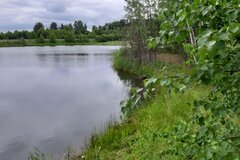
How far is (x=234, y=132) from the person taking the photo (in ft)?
5.69

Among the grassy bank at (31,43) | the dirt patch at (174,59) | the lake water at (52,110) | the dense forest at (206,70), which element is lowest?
the lake water at (52,110)

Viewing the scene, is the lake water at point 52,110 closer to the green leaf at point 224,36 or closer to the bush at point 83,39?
the green leaf at point 224,36

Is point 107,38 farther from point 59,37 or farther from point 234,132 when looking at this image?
point 234,132

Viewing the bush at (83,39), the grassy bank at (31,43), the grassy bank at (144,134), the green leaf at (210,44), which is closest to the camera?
the green leaf at (210,44)

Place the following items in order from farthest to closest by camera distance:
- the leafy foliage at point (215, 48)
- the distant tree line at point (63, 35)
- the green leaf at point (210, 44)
Result: the distant tree line at point (63, 35)
the leafy foliage at point (215, 48)
the green leaf at point (210, 44)

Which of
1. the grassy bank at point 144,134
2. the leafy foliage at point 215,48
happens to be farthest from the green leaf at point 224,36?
the grassy bank at point 144,134

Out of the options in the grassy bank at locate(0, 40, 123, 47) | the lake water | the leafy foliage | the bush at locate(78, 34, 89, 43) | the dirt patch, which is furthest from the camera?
the bush at locate(78, 34, 89, 43)

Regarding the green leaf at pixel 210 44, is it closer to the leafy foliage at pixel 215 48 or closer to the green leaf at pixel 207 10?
the leafy foliage at pixel 215 48

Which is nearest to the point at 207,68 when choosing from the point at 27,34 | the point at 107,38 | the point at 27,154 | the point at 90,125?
the point at 27,154

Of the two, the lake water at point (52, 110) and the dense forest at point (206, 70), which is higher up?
the dense forest at point (206, 70)

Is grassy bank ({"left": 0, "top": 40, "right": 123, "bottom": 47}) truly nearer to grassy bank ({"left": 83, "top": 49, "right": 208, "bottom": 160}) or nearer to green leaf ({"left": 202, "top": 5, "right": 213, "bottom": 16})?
grassy bank ({"left": 83, "top": 49, "right": 208, "bottom": 160})

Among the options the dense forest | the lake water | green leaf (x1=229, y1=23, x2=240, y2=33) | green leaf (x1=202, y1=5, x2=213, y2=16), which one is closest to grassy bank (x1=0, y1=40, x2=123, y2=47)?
the lake water

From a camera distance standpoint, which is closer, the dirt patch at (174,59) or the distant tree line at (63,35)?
the dirt patch at (174,59)

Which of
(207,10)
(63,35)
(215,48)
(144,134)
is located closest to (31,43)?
(63,35)
